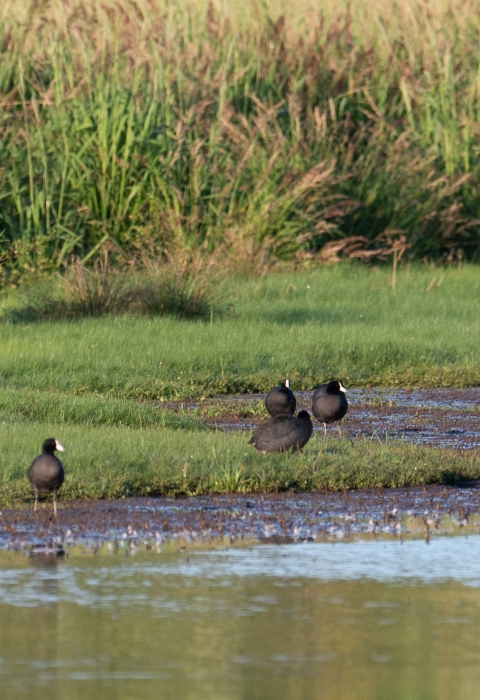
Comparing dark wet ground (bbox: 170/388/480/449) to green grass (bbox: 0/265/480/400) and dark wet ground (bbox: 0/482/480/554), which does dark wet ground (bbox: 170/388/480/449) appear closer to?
green grass (bbox: 0/265/480/400)

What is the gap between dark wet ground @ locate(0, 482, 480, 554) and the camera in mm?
8117

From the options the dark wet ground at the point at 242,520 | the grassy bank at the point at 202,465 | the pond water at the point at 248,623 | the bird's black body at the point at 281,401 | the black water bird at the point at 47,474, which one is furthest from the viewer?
the bird's black body at the point at 281,401

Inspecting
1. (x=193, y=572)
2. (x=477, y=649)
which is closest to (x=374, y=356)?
(x=193, y=572)

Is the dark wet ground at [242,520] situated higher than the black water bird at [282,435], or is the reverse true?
the black water bird at [282,435]

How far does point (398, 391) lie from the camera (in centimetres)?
1447

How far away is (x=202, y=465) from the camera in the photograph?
9.66 metres

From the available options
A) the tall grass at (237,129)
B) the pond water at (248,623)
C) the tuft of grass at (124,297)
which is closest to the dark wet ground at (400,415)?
the tuft of grass at (124,297)

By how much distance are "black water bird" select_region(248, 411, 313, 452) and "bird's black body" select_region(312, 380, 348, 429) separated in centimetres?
130

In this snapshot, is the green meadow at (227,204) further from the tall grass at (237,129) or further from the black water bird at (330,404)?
the black water bird at (330,404)

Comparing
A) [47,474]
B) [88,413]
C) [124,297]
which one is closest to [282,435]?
[47,474]

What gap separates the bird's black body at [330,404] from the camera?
1151 centimetres

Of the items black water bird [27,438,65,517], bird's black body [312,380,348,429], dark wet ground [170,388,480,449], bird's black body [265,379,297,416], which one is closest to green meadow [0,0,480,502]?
dark wet ground [170,388,480,449]

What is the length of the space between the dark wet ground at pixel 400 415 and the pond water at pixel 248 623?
3.65 metres

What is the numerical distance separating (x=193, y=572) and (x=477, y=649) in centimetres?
177
